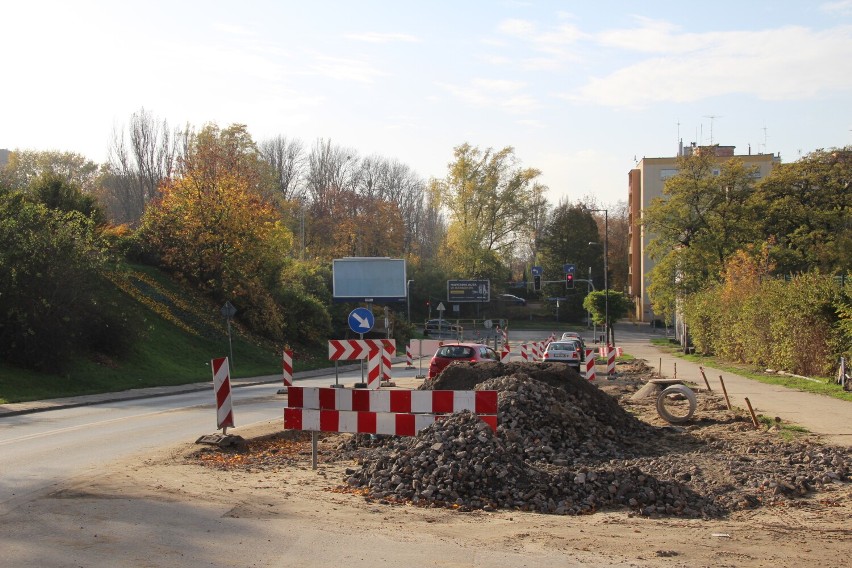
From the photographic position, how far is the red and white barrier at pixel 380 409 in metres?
11.2

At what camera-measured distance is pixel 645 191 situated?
318ft

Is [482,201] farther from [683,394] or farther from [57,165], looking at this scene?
[683,394]

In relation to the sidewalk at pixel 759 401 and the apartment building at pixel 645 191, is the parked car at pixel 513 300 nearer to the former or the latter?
the apartment building at pixel 645 191

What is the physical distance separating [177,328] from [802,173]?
36.8 meters

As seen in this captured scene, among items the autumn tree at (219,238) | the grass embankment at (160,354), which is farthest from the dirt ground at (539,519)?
the autumn tree at (219,238)

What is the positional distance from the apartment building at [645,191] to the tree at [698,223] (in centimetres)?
3353

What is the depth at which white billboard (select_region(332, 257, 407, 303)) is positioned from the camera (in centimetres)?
4938

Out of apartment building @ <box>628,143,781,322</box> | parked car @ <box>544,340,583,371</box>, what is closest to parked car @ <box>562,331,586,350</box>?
parked car @ <box>544,340,583,371</box>

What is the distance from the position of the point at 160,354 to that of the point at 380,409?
29.9m

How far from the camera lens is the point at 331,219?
92938mm

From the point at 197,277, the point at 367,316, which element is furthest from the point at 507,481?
the point at 197,277

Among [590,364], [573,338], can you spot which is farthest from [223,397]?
[573,338]

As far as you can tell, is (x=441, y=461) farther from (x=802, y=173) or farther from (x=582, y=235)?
(x=582, y=235)

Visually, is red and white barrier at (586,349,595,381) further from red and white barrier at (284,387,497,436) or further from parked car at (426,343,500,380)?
red and white barrier at (284,387,497,436)
